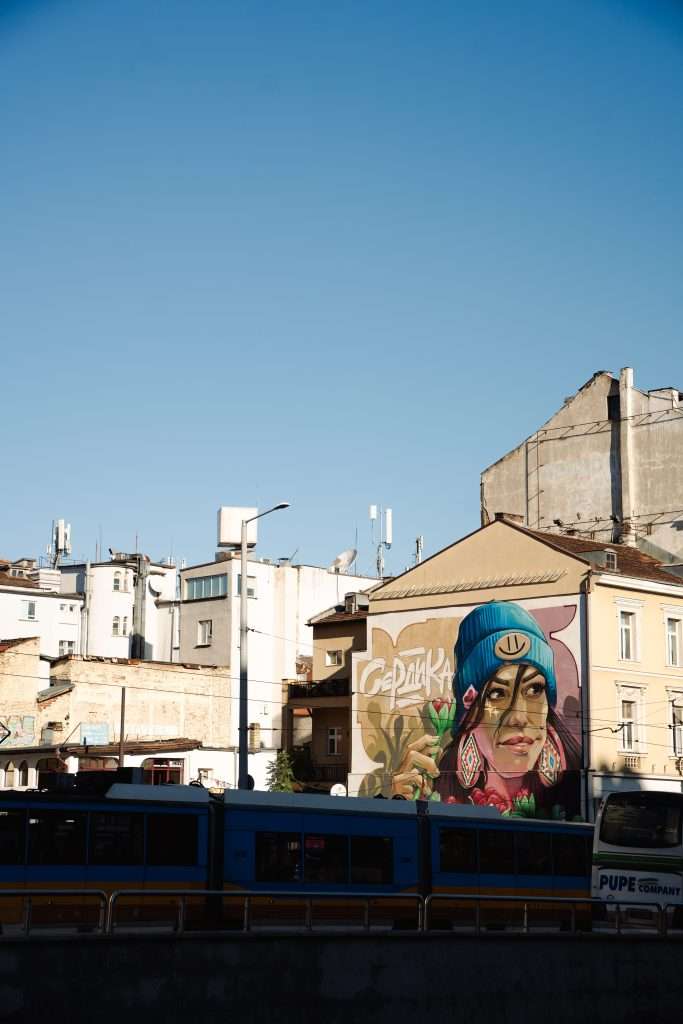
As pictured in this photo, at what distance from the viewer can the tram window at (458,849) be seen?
31281 millimetres

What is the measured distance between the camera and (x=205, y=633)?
87.4 metres

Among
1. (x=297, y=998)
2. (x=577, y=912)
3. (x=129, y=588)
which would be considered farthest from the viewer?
(x=129, y=588)

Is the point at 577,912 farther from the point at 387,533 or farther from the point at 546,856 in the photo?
the point at 387,533

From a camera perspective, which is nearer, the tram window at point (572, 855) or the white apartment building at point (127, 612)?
the tram window at point (572, 855)

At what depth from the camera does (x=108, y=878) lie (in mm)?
26484

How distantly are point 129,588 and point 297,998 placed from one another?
252ft

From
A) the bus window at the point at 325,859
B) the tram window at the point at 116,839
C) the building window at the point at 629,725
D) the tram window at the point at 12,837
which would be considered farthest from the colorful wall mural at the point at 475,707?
the tram window at the point at 12,837

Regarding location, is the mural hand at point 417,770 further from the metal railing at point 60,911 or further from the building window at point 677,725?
the metal railing at point 60,911

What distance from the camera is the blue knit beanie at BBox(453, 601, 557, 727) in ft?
198

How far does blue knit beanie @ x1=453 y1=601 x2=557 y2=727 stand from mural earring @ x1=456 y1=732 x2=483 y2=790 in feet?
3.58

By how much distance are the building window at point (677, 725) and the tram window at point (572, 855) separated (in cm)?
2775

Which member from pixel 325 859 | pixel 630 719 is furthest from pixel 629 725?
pixel 325 859

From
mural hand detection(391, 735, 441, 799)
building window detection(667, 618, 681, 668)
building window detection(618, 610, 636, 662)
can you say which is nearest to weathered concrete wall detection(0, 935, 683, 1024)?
building window detection(618, 610, 636, 662)

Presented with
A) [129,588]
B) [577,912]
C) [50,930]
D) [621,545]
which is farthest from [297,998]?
[129,588]
